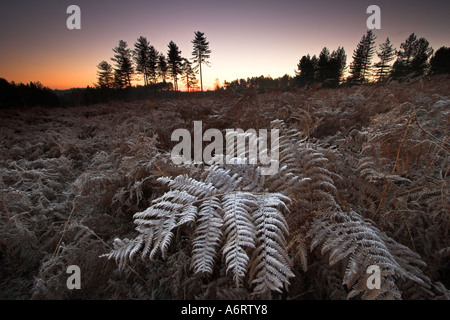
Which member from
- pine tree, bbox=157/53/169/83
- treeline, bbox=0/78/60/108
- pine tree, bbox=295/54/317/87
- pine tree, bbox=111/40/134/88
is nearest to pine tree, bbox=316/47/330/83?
pine tree, bbox=295/54/317/87

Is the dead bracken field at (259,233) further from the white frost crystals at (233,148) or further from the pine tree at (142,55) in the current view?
the pine tree at (142,55)

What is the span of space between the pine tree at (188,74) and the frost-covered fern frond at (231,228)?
124 ft

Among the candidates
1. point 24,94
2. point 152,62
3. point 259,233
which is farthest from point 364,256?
point 152,62

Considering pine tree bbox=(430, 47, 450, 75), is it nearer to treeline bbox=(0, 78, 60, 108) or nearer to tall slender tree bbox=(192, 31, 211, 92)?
tall slender tree bbox=(192, 31, 211, 92)

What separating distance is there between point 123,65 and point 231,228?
41022 mm

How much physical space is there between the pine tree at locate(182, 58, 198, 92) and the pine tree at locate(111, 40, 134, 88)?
941 centimetres

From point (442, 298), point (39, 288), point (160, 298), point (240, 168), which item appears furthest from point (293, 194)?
point (39, 288)

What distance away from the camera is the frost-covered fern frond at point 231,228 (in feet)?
3.52

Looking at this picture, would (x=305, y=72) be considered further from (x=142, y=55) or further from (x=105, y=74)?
(x=105, y=74)

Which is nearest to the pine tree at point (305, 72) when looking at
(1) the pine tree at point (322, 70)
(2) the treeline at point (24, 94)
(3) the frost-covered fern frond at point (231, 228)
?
(1) the pine tree at point (322, 70)

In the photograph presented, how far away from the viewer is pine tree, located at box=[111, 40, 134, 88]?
33.7m

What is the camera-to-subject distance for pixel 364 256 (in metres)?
1.05

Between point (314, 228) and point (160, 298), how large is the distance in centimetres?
122
